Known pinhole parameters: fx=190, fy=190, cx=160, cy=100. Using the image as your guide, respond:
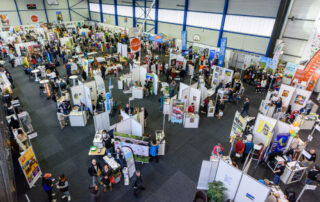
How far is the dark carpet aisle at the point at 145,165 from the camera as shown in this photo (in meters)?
6.62

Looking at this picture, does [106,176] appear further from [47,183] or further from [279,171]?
[279,171]

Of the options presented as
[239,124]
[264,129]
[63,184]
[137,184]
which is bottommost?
[137,184]

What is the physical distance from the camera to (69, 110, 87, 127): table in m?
9.65

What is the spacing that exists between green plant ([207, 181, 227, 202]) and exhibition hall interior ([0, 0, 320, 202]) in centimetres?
3

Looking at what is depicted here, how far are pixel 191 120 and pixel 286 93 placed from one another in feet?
20.3

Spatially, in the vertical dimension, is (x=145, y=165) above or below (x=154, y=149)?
below

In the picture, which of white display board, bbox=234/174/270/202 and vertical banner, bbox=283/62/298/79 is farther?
vertical banner, bbox=283/62/298/79

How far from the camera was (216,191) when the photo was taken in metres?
5.90

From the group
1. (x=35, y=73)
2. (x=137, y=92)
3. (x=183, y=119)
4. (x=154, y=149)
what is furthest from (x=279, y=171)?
(x=35, y=73)

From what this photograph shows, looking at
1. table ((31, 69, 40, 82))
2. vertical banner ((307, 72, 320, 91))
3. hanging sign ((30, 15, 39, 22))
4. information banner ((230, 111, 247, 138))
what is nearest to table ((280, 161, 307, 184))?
information banner ((230, 111, 247, 138))

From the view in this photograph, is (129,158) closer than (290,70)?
Yes

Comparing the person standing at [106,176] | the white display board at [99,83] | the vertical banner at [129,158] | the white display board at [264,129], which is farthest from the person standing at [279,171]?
the white display board at [99,83]

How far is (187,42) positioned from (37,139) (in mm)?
18448

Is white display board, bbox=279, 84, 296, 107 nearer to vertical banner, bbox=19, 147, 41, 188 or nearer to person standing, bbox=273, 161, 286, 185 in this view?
person standing, bbox=273, 161, 286, 185
